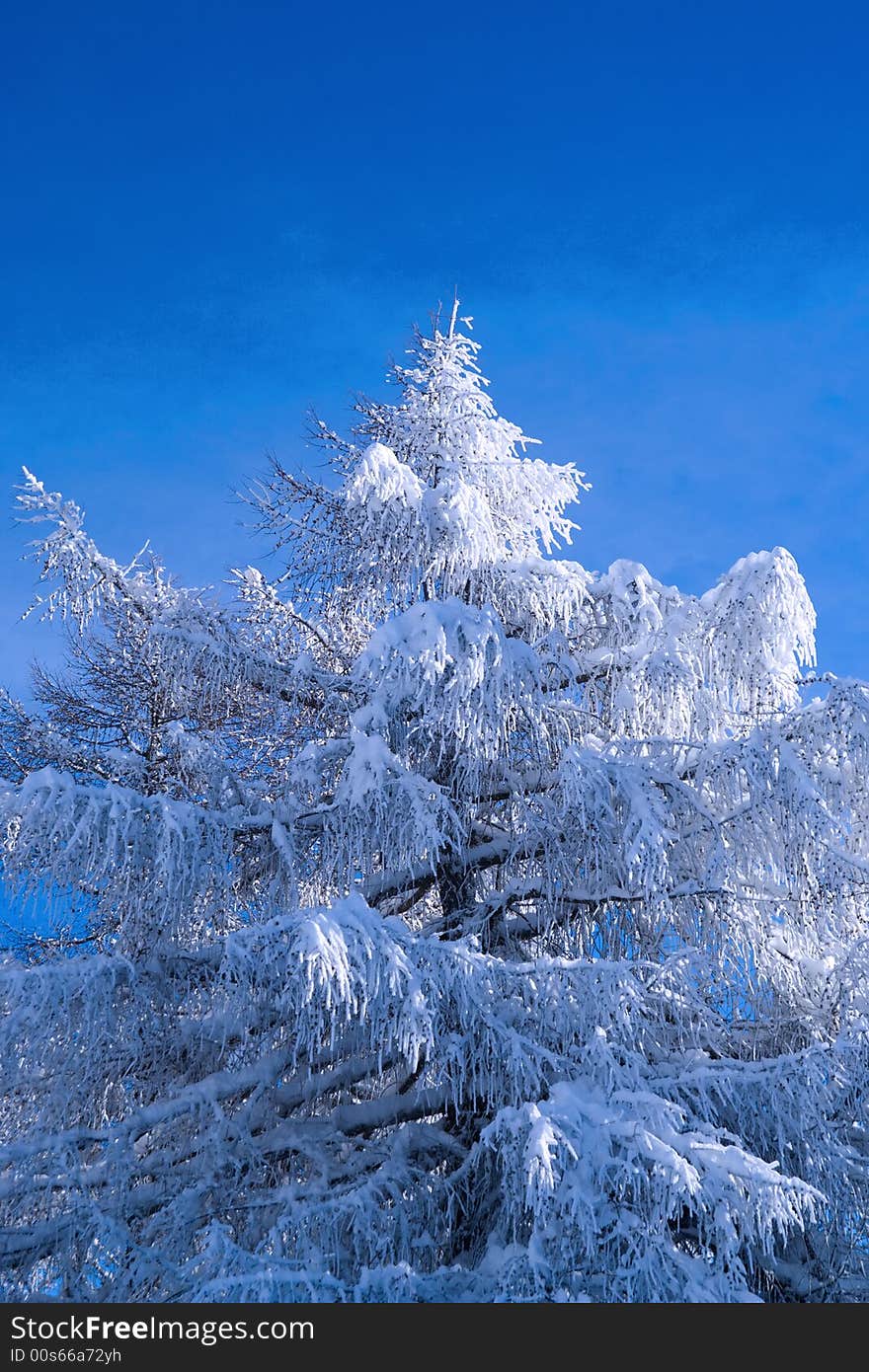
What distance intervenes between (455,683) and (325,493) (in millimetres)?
3146

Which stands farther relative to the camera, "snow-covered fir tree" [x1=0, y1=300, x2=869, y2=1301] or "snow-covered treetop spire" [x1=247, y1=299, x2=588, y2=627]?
"snow-covered treetop spire" [x1=247, y1=299, x2=588, y2=627]

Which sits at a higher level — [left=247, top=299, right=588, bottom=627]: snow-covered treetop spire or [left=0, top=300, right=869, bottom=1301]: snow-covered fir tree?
[left=247, top=299, right=588, bottom=627]: snow-covered treetop spire

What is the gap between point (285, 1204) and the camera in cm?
528

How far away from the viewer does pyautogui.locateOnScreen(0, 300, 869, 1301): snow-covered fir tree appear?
4582mm

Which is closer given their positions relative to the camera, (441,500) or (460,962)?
(460,962)

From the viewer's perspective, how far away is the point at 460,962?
5254 millimetres

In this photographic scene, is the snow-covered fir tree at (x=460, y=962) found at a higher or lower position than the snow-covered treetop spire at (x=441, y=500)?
lower

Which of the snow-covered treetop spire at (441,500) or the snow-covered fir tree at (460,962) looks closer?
the snow-covered fir tree at (460,962)

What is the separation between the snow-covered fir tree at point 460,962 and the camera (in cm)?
458

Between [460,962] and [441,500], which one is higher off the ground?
[441,500]
